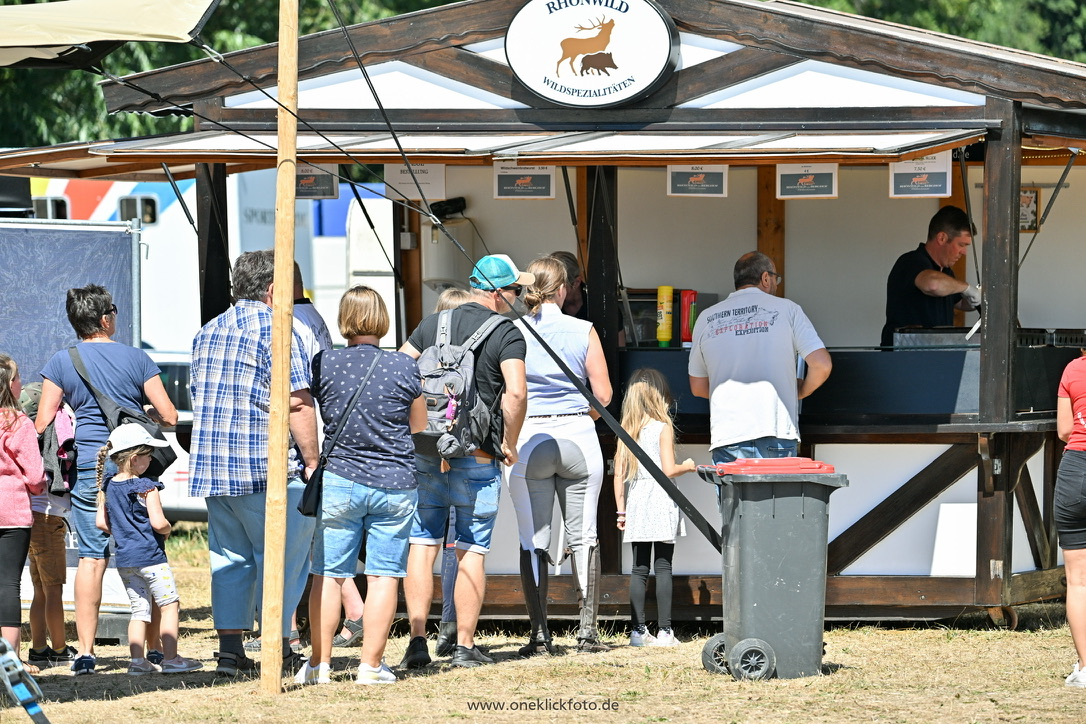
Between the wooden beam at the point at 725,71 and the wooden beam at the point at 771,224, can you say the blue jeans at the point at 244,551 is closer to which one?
the wooden beam at the point at 725,71

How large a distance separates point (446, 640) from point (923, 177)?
134 inches

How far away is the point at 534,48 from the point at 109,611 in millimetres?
3801

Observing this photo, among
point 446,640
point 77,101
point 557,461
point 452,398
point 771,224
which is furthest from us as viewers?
Result: point 77,101

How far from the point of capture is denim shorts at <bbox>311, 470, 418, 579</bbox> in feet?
19.7

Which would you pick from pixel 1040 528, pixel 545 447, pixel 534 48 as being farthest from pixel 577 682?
pixel 534 48

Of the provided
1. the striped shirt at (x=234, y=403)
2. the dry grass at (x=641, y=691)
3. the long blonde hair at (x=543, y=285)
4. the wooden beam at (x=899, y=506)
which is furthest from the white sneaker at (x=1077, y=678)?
the striped shirt at (x=234, y=403)

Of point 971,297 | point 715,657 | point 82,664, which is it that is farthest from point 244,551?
point 971,297

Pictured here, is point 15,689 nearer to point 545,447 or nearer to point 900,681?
point 545,447

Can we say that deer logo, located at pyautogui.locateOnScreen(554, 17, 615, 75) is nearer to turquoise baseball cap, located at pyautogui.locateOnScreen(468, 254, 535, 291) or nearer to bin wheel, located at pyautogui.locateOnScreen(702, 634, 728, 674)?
turquoise baseball cap, located at pyautogui.locateOnScreen(468, 254, 535, 291)

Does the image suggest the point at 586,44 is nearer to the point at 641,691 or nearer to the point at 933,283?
the point at 933,283

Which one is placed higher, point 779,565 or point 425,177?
point 425,177

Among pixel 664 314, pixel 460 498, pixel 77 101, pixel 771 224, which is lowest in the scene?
pixel 460 498

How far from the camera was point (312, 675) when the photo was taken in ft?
20.4

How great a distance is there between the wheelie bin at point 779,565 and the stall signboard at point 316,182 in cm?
300
